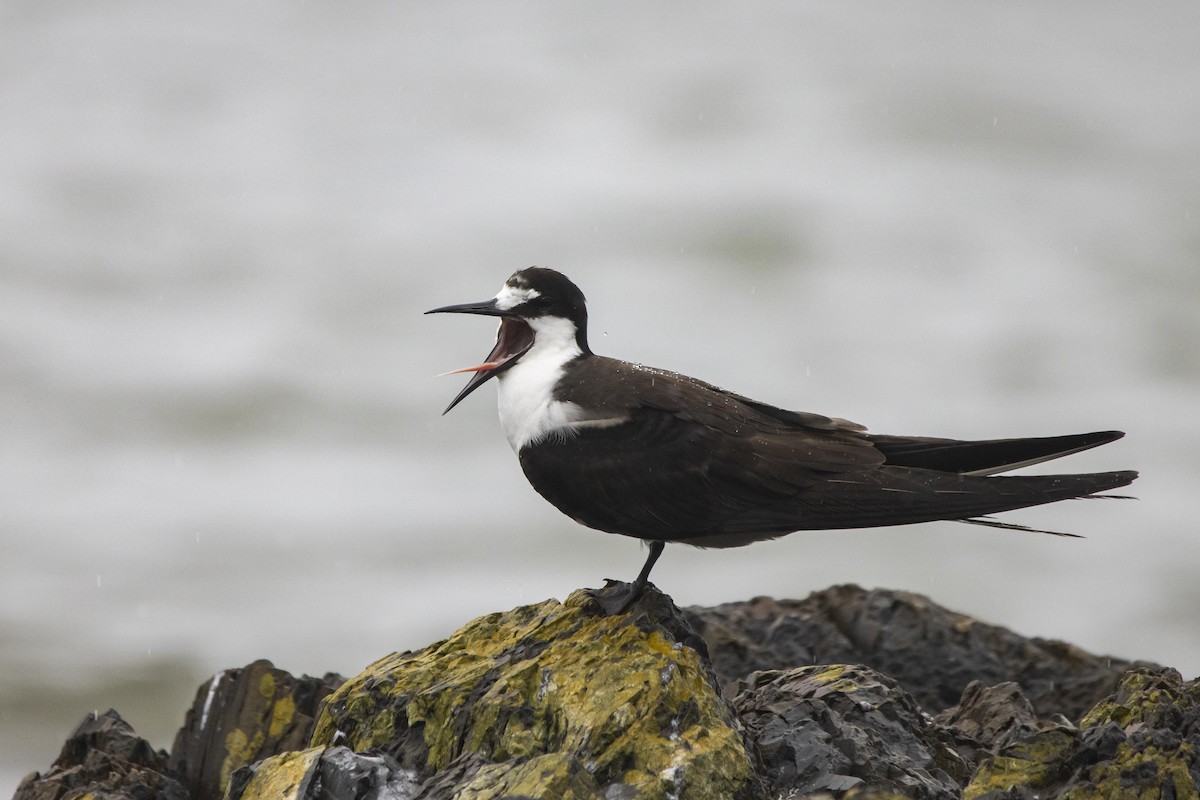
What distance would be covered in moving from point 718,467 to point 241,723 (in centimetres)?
263

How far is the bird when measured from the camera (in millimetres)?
5672

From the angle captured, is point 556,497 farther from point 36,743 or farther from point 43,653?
point 43,653

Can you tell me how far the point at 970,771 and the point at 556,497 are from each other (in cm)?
196

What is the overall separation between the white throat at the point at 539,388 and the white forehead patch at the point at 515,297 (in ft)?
0.33

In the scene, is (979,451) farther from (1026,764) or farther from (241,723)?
(241,723)

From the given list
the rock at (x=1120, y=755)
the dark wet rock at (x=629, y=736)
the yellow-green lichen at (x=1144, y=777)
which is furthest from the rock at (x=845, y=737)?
the yellow-green lichen at (x=1144, y=777)

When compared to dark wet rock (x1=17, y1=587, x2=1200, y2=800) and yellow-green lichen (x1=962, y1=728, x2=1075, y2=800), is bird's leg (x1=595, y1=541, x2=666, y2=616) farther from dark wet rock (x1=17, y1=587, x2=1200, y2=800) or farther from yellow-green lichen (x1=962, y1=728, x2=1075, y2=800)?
yellow-green lichen (x1=962, y1=728, x2=1075, y2=800)

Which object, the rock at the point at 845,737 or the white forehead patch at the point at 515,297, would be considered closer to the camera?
the rock at the point at 845,737

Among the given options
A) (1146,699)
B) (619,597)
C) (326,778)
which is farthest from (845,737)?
(326,778)

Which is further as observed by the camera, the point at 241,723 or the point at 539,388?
the point at 241,723

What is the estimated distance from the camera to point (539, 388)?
6.03m

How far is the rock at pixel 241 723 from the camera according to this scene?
663 centimetres

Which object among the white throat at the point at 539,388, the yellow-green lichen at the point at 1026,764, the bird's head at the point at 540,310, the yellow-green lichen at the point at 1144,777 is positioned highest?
the bird's head at the point at 540,310

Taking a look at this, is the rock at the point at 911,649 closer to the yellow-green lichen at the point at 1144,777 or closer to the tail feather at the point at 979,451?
the tail feather at the point at 979,451
